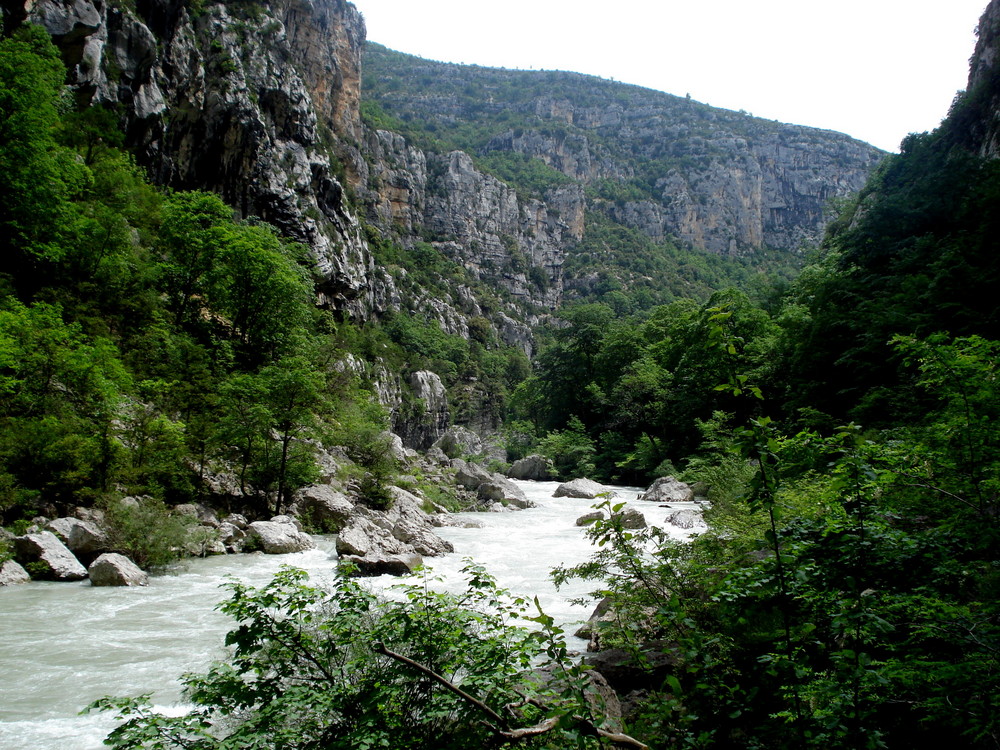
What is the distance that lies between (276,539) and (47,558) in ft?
14.9

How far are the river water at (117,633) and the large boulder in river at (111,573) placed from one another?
163mm

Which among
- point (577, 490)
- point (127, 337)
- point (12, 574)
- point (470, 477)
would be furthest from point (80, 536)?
point (577, 490)

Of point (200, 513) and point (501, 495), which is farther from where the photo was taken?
point (501, 495)

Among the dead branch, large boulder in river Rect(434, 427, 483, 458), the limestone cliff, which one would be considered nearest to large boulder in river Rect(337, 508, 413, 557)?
the dead branch

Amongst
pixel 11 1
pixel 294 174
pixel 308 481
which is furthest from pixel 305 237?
pixel 308 481

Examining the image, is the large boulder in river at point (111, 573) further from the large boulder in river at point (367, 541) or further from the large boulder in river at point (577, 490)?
the large boulder in river at point (577, 490)

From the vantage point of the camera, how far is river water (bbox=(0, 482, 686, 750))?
532 cm

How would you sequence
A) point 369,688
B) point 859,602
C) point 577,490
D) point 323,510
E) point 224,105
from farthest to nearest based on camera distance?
point 224,105
point 577,490
point 323,510
point 369,688
point 859,602

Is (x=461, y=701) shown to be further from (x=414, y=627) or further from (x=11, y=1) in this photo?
(x=11, y=1)

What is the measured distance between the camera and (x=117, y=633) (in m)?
7.50

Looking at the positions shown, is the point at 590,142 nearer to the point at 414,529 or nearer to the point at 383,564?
the point at 414,529

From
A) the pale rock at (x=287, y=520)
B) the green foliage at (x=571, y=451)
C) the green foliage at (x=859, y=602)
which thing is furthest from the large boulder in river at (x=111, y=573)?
the green foliage at (x=571, y=451)

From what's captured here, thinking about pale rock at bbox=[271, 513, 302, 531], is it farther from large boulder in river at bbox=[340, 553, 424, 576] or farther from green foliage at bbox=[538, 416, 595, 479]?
green foliage at bbox=[538, 416, 595, 479]

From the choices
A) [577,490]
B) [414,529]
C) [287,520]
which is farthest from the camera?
[577,490]
